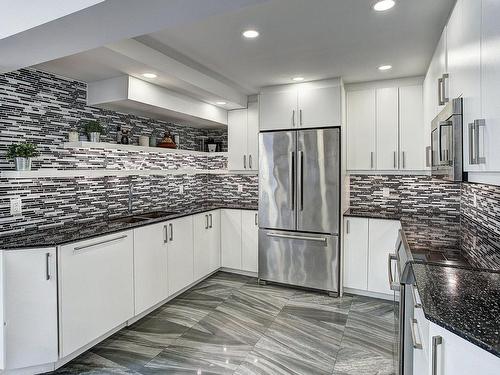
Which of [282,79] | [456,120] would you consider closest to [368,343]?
[456,120]

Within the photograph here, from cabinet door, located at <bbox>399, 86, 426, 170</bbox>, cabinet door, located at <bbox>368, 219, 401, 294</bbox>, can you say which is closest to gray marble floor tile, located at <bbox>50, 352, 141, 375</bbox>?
cabinet door, located at <bbox>368, 219, 401, 294</bbox>

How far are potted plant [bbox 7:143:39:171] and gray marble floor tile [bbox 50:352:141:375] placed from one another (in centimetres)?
147

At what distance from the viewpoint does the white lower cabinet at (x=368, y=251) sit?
341 cm

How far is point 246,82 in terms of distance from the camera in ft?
12.2

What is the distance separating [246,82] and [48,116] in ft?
6.66

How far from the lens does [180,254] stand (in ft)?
11.4

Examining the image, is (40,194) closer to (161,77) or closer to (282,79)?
(161,77)

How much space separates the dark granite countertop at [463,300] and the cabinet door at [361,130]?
7.65 ft

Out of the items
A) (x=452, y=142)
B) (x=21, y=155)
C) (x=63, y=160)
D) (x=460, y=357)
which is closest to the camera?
(x=460, y=357)

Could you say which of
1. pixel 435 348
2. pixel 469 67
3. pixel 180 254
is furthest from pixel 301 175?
pixel 435 348

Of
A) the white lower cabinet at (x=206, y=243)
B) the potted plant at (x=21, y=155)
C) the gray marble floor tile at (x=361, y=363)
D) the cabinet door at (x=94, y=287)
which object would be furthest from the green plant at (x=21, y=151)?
the gray marble floor tile at (x=361, y=363)

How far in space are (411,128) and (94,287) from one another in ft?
11.3

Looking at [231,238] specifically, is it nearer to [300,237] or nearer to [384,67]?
[300,237]

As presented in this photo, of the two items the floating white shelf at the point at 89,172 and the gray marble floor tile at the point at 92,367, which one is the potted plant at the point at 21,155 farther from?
the gray marble floor tile at the point at 92,367
